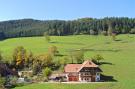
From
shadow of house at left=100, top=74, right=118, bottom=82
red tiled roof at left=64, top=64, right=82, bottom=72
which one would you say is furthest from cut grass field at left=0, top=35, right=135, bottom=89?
red tiled roof at left=64, top=64, right=82, bottom=72

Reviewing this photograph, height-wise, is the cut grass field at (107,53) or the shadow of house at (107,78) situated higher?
the cut grass field at (107,53)

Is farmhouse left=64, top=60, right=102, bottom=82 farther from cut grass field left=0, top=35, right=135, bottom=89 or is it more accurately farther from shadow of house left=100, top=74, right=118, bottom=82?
cut grass field left=0, top=35, right=135, bottom=89

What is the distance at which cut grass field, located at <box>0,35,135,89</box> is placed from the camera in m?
85.9

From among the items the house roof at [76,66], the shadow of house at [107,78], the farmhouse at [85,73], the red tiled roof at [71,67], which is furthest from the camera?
the red tiled roof at [71,67]

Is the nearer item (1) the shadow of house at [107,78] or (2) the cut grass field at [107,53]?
(2) the cut grass field at [107,53]

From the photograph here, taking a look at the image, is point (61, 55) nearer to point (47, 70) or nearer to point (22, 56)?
point (22, 56)

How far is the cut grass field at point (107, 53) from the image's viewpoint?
85.9 m

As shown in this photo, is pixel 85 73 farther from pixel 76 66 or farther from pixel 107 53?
pixel 107 53

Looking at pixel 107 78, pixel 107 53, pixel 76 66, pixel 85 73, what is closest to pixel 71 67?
pixel 76 66

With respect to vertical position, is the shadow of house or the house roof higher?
the house roof

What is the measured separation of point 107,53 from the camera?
13400 cm

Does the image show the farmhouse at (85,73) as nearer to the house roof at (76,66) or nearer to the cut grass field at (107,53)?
the house roof at (76,66)

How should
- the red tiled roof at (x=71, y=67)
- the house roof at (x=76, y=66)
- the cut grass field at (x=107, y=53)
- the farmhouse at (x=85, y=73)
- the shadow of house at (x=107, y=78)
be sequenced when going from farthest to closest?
the red tiled roof at (x=71, y=67), the house roof at (x=76, y=66), the farmhouse at (x=85, y=73), the shadow of house at (x=107, y=78), the cut grass field at (x=107, y=53)

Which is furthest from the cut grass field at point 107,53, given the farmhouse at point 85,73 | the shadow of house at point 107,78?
the farmhouse at point 85,73
